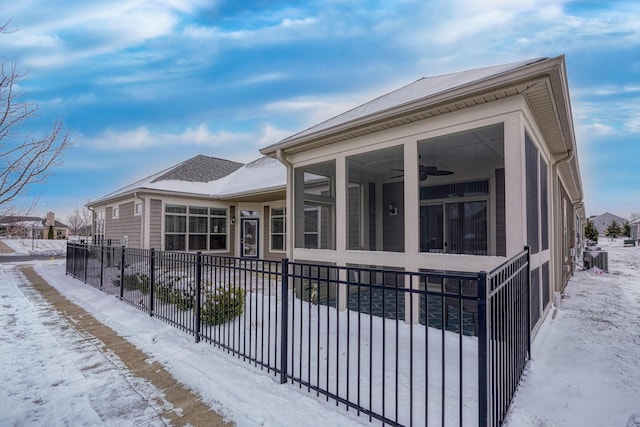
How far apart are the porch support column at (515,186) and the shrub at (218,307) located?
3.77 m

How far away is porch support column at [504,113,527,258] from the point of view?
158 inches

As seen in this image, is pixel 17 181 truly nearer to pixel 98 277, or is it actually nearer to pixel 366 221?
pixel 98 277

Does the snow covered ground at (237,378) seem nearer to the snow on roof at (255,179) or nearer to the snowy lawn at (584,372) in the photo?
the snowy lawn at (584,372)

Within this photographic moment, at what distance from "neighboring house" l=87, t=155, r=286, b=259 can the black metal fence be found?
16.6 ft

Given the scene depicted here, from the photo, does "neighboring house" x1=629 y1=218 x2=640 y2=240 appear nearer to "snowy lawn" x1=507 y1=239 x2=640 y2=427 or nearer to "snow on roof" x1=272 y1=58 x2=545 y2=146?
"snowy lawn" x1=507 y1=239 x2=640 y2=427

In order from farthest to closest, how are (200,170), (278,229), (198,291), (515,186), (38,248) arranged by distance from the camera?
(38,248), (200,170), (278,229), (198,291), (515,186)

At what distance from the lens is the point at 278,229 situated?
43.9 feet

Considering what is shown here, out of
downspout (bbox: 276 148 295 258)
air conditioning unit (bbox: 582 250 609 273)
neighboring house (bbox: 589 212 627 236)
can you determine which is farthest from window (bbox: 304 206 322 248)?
neighboring house (bbox: 589 212 627 236)

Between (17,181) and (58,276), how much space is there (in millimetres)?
7770

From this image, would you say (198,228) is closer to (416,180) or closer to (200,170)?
(200,170)

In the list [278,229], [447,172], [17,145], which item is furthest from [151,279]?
Answer: [278,229]

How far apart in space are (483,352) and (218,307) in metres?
3.71

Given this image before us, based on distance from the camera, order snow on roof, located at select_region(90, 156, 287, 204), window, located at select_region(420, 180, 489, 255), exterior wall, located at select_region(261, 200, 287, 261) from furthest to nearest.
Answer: exterior wall, located at select_region(261, 200, 287, 261) → snow on roof, located at select_region(90, 156, 287, 204) → window, located at select_region(420, 180, 489, 255)

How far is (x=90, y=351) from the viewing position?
4184 millimetres
